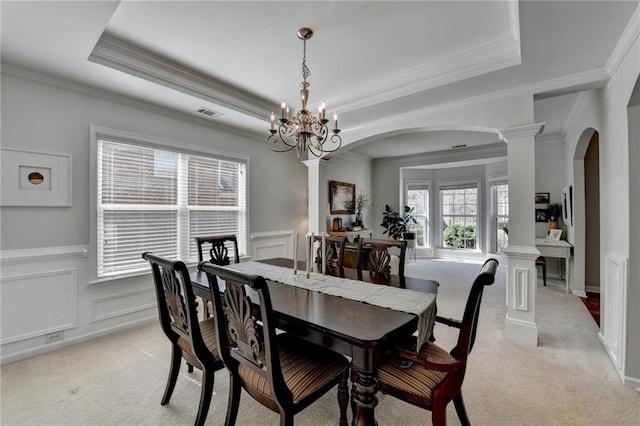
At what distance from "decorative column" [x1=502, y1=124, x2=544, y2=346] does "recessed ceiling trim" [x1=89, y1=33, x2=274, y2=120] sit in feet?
9.51

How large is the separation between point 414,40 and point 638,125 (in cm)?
175

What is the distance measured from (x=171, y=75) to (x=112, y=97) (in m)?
0.78

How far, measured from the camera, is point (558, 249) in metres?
4.58

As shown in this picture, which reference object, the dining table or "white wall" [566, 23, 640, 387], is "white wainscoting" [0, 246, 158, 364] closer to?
the dining table

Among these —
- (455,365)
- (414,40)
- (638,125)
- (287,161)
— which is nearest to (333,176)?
(287,161)

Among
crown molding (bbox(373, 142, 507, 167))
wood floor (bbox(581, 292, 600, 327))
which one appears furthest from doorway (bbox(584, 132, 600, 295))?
crown molding (bbox(373, 142, 507, 167))

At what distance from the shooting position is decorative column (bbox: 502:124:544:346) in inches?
111

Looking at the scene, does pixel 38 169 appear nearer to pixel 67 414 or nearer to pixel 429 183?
pixel 67 414

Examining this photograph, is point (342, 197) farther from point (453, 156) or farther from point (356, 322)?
point (356, 322)

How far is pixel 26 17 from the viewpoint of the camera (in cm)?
187

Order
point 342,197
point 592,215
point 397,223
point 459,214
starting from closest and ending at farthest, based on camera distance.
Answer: point 592,215, point 342,197, point 397,223, point 459,214

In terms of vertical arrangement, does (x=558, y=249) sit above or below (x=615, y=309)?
above

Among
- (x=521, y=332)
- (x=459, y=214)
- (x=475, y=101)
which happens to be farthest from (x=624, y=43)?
(x=459, y=214)

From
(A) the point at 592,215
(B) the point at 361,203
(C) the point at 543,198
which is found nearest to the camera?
(A) the point at 592,215
